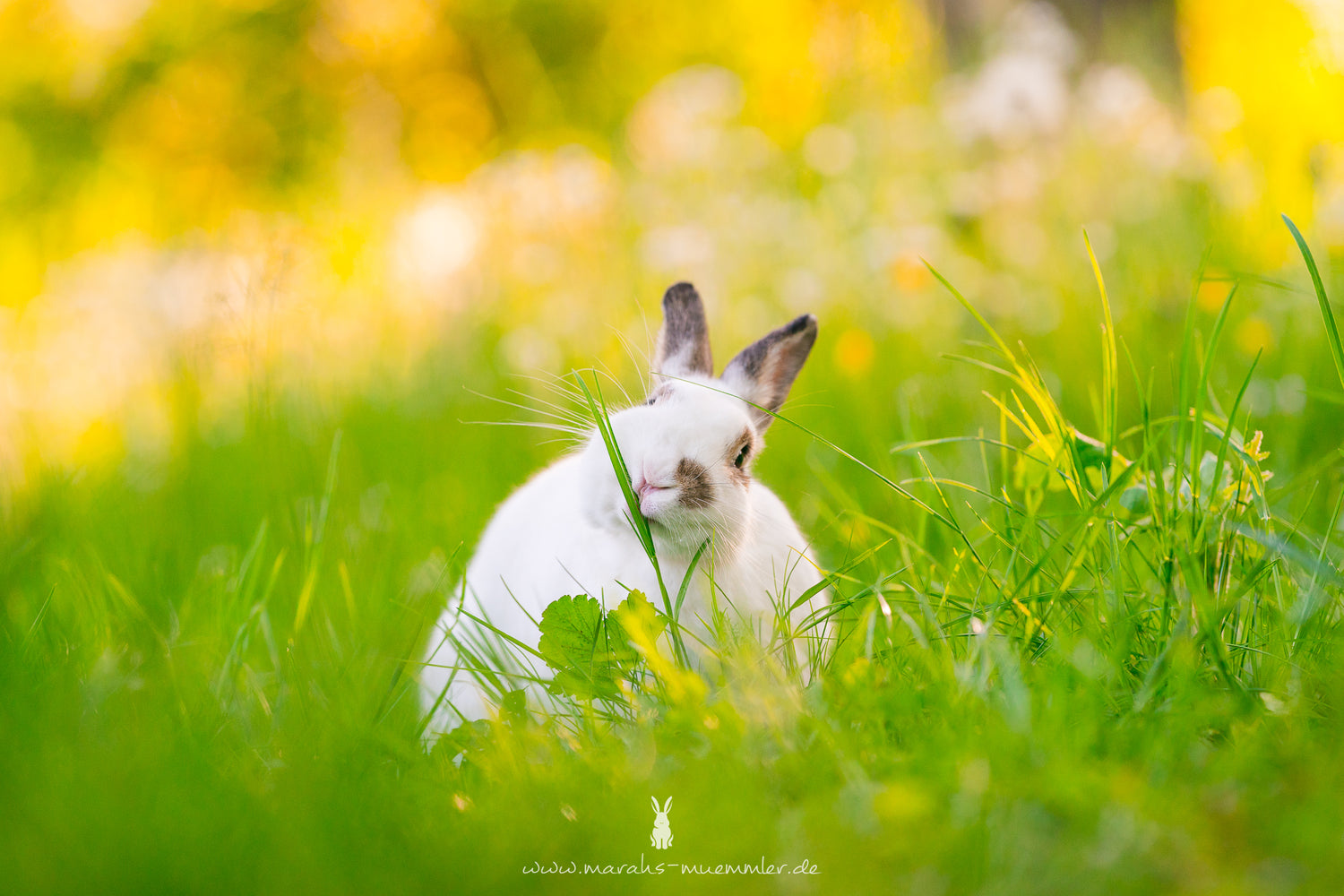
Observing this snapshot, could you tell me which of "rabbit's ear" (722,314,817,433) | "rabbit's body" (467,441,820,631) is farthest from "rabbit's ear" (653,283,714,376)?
"rabbit's body" (467,441,820,631)

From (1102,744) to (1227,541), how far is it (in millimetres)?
544

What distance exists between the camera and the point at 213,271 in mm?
3938

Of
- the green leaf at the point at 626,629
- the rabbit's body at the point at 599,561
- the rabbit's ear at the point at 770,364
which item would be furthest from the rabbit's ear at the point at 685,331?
the green leaf at the point at 626,629

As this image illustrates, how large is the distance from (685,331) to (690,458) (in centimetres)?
57

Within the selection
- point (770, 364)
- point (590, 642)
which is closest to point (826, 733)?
point (590, 642)

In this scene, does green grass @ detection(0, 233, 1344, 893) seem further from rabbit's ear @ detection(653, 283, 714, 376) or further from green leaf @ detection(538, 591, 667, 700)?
rabbit's ear @ detection(653, 283, 714, 376)

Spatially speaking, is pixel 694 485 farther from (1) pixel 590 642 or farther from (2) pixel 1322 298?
(2) pixel 1322 298

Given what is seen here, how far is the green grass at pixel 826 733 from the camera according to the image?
1.13 meters

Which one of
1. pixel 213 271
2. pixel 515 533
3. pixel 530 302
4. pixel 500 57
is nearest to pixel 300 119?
pixel 500 57

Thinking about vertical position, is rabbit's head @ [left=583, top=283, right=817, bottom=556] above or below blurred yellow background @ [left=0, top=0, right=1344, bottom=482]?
below

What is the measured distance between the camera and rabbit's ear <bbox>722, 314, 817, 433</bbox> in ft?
7.39

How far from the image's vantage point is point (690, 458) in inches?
75.4

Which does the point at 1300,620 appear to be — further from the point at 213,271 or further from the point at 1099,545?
the point at 213,271

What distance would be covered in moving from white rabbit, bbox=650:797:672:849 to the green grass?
0.7 inches
